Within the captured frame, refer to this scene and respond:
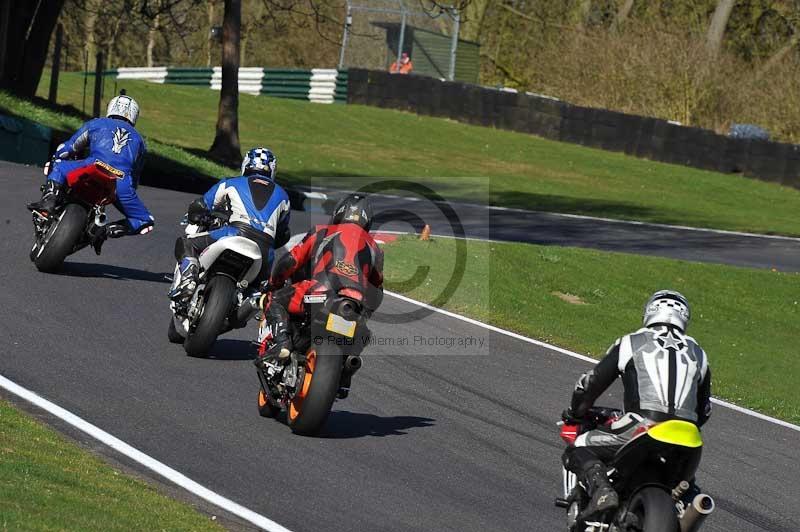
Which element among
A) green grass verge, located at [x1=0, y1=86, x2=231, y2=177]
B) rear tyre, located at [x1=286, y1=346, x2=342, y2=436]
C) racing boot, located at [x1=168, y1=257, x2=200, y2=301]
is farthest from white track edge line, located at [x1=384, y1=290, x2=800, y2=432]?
green grass verge, located at [x1=0, y1=86, x2=231, y2=177]

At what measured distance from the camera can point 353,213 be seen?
8516 mm

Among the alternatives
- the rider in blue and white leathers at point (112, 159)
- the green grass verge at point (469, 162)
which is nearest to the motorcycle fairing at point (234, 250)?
the rider in blue and white leathers at point (112, 159)

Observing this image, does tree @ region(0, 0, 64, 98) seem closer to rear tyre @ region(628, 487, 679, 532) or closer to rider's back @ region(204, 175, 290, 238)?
rider's back @ region(204, 175, 290, 238)

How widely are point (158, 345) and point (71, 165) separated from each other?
2.58 metres

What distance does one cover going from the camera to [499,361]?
39.4 feet

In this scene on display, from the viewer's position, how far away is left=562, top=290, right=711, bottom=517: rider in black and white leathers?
626 cm

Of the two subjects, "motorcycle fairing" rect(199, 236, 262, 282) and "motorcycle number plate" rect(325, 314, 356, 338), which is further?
"motorcycle fairing" rect(199, 236, 262, 282)

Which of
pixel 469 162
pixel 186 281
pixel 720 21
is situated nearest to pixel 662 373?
pixel 186 281

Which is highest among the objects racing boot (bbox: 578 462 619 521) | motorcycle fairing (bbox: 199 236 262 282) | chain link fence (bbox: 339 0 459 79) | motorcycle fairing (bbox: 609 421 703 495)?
chain link fence (bbox: 339 0 459 79)

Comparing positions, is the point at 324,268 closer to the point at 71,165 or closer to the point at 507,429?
the point at 507,429

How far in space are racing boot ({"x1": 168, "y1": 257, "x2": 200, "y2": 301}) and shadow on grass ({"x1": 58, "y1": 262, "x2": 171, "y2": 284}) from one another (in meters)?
2.73

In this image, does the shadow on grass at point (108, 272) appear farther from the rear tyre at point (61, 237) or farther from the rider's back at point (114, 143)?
the rider's back at point (114, 143)

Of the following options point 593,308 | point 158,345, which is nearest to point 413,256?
point 593,308

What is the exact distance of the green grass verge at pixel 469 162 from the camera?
30.3m
